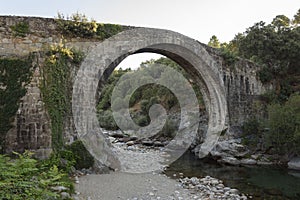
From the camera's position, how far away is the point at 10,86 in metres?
7.67

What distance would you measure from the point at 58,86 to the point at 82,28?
2774 millimetres

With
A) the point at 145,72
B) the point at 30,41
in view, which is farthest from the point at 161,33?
the point at 145,72

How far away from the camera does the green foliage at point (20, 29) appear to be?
880 centimetres

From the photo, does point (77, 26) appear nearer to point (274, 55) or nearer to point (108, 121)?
point (274, 55)

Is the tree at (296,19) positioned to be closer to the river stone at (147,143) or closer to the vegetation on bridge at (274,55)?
the vegetation on bridge at (274,55)

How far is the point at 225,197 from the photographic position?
7.29 meters

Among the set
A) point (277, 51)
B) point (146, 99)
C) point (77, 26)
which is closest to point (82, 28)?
point (77, 26)

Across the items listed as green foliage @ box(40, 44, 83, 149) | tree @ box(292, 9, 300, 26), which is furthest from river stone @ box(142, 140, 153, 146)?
tree @ box(292, 9, 300, 26)

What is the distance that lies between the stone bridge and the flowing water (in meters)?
3.99

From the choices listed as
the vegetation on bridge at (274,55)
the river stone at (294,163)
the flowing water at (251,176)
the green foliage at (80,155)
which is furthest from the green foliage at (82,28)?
the river stone at (294,163)

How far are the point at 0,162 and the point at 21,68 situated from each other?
378 cm

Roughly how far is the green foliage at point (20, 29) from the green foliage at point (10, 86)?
1406 millimetres

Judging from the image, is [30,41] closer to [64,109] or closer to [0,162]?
[64,109]

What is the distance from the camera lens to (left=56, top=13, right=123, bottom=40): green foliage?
31.7ft
